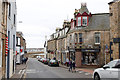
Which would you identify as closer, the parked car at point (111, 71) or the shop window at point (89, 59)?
the parked car at point (111, 71)

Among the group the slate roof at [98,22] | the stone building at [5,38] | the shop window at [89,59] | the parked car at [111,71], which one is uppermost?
the slate roof at [98,22]

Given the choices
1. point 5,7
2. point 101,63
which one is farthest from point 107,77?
point 101,63

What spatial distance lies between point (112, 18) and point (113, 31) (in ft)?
4.88

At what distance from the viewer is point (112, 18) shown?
22.2 metres

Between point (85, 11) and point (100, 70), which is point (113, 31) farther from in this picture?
point (85, 11)

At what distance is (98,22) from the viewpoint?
3431 centimetres

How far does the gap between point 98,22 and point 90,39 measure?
10.8ft

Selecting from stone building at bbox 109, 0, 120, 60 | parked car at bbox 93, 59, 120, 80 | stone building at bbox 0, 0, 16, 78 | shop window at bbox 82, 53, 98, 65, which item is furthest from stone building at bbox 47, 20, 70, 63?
parked car at bbox 93, 59, 120, 80

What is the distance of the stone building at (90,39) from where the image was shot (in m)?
33.0

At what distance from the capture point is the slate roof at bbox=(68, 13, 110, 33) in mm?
33375

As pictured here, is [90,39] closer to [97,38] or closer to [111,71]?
[97,38]

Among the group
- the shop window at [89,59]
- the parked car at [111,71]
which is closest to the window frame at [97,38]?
the shop window at [89,59]

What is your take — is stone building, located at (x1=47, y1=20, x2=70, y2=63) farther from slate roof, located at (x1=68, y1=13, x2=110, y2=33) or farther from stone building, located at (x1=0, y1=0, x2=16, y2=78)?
stone building, located at (x1=0, y1=0, x2=16, y2=78)

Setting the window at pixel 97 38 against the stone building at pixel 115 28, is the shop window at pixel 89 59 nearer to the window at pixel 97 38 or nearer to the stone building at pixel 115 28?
the window at pixel 97 38
